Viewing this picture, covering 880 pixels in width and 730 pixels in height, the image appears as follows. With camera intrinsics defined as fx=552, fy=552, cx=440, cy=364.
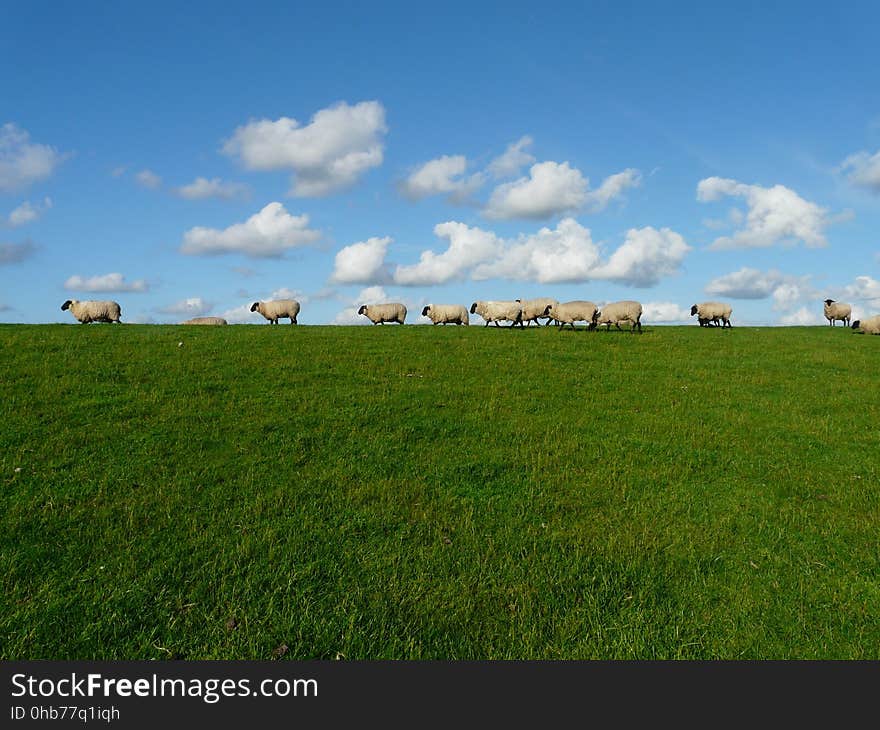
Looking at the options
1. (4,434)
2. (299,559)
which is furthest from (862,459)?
(4,434)

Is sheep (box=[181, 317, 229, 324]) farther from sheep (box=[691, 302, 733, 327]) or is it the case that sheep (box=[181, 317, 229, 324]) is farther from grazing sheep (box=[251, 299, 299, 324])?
sheep (box=[691, 302, 733, 327])

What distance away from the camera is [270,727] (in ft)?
19.5

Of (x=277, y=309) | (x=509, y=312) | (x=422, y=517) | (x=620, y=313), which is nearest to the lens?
(x=422, y=517)

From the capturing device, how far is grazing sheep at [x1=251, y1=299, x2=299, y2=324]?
156 feet

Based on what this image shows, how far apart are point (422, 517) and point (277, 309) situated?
40.5 metres

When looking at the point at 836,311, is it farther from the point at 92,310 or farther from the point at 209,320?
the point at 92,310

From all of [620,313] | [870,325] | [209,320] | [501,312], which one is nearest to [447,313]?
[501,312]

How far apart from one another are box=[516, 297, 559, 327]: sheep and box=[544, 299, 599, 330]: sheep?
2411 millimetres

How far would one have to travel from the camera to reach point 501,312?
41312mm

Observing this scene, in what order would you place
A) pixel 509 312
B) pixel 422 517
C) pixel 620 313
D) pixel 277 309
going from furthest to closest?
pixel 277 309 < pixel 509 312 < pixel 620 313 < pixel 422 517

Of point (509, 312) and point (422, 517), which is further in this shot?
point (509, 312)

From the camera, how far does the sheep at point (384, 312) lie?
44562 millimetres

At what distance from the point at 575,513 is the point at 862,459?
30.2ft

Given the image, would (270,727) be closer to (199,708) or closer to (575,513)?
(199,708)
